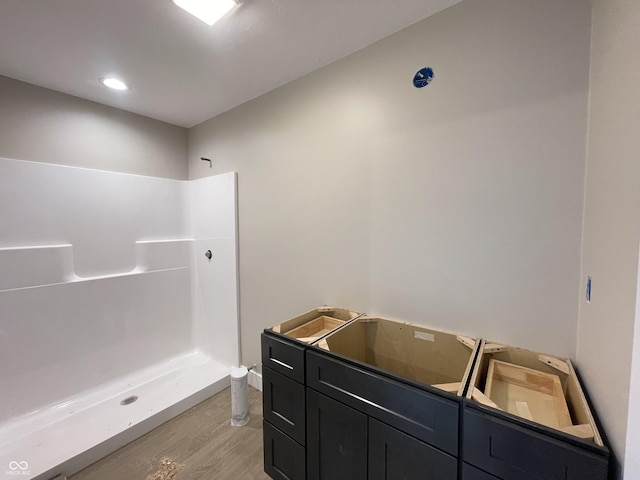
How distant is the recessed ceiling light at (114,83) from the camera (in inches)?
78.1

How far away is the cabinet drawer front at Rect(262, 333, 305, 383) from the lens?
1.36 metres

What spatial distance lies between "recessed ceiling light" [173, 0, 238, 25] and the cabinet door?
6.54 ft

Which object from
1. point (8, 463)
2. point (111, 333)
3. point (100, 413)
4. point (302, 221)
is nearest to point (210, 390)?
point (100, 413)

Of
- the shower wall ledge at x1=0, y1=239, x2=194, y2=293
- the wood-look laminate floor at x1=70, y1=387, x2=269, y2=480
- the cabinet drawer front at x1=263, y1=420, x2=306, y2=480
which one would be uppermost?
the shower wall ledge at x1=0, y1=239, x2=194, y2=293

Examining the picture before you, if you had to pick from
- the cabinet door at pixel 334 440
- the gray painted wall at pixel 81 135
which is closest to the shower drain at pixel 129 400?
the cabinet door at pixel 334 440

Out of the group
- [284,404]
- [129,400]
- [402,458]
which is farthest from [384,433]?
[129,400]

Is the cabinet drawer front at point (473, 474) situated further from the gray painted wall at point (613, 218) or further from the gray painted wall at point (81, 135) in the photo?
the gray painted wall at point (81, 135)

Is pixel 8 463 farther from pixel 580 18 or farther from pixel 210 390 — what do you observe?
pixel 580 18

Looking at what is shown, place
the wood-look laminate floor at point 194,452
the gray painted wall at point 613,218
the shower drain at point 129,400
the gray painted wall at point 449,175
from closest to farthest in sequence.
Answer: the gray painted wall at point 613,218 → the gray painted wall at point 449,175 → the wood-look laminate floor at point 194,452 → the shower drain at point 129,400

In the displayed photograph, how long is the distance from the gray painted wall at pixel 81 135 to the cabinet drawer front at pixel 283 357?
2.31m

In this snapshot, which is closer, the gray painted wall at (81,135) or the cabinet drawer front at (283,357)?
the cabinet drawer front at (283,357)

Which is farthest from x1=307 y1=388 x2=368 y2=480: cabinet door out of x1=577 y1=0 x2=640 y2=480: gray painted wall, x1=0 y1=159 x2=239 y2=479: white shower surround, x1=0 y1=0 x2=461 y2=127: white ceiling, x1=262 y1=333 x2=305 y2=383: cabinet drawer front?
x1=0 y1=0 x2=461 y2=127: white ceiling

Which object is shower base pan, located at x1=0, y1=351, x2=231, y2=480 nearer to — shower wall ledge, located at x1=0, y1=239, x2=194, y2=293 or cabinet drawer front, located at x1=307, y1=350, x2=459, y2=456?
shower wall ledge, located at x1=0, y1=239, x2=194, y2=293

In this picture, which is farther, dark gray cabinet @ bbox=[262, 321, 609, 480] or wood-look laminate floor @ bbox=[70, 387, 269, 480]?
wood-look laminate floor @ bbox=[70, 387, 269, 480]
